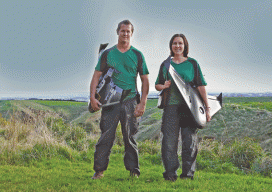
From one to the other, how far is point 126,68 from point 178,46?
101 centimetres

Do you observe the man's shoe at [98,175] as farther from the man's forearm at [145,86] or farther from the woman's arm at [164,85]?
the woman's arm at [164,85]

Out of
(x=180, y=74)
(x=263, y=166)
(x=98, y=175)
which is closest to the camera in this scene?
(x=180, y=74)

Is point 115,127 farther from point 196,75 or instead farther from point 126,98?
point 196,75

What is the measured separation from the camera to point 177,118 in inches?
185

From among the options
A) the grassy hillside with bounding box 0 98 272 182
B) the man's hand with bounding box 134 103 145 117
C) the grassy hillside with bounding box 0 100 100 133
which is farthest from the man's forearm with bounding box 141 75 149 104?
the grassy hillside with bounding box 0 100 100 133

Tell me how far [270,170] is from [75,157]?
487 cm

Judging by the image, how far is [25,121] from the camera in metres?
9.08

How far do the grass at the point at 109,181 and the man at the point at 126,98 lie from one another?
47 cm

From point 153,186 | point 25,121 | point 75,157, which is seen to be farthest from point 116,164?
point 25,121

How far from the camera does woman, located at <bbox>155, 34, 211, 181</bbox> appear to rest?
4.68 meters

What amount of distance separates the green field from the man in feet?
2.14

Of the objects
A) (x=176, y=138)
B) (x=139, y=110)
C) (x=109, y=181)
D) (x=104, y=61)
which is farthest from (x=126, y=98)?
(x=109, y=181)

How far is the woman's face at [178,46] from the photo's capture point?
4.68 meters

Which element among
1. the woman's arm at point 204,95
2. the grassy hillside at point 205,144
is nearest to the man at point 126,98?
the woman's arm at point 204,95
